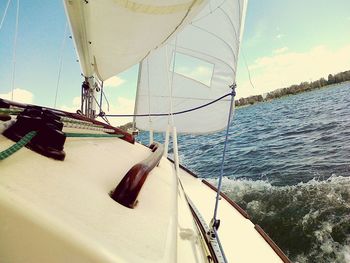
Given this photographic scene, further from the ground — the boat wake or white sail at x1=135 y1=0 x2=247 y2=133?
white sail at x1=135 y1=0 x2=247 y2=133

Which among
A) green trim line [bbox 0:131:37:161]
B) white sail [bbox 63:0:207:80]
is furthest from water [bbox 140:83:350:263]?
green trim line [bbox 0:131:37:161]

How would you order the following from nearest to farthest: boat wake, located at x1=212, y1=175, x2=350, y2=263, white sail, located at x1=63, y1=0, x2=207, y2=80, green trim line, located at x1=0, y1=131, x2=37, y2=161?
green trim line, located at x1=0, y1=131, x2=37, y2=161 → white sail, located at x1=63, y1=0, x2=207, y2=80 → boat wake, located at x1=212, y1=175, x2=350, y2=263

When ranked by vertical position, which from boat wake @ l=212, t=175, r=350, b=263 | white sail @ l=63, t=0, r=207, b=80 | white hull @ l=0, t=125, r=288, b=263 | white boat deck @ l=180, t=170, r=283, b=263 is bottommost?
boat wake @ l=212, t=175, r=350, b=263

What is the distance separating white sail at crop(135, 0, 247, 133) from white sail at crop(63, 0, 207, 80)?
304cm

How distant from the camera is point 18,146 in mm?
807

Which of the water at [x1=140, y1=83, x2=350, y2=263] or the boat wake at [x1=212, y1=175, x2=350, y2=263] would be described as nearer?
the boat wake at [x1=212, y1=175, x2=350, y2=263]

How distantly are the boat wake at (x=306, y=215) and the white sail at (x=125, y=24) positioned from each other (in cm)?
392

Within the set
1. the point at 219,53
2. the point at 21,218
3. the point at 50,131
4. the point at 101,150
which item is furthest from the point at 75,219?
the point at 219,53

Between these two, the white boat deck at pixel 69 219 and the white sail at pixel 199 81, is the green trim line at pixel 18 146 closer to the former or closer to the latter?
the white boat deck at pixel 69 219

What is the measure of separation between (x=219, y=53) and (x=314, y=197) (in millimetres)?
3667

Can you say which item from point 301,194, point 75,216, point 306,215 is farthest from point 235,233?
point 301,194

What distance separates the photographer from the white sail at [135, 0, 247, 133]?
5.41 m

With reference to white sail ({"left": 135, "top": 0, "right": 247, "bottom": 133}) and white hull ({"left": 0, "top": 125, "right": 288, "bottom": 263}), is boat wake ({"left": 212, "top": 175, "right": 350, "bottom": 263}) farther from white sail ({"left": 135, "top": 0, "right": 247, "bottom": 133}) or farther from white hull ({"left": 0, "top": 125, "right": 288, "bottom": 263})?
white hull ({"left": 0, "top": 125, "right": 288, "bottom": 263})

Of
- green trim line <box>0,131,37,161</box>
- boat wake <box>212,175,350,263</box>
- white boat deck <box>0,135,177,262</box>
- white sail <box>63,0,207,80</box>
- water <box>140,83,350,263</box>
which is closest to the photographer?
white boat deck <box>0,135,177,262</box>
